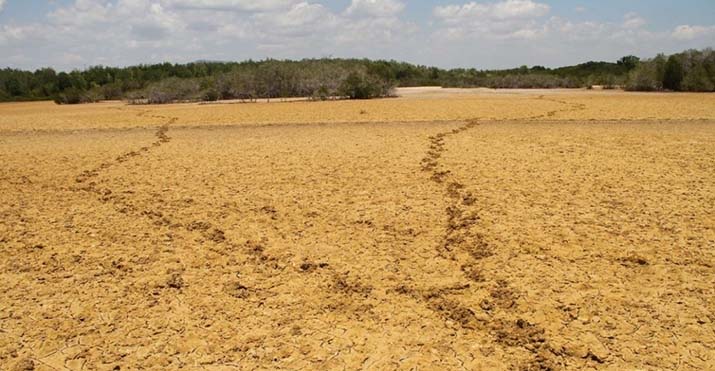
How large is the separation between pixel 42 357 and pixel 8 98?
5346 centimetres

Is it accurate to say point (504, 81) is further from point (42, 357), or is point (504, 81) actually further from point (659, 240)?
point (42, 357)

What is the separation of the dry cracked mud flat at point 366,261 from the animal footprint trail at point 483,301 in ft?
0.06

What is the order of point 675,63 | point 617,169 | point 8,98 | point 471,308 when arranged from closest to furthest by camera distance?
point 471,308, point 617,169, point 675,63, point 8,98

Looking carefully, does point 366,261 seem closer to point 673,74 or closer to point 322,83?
point 322,83

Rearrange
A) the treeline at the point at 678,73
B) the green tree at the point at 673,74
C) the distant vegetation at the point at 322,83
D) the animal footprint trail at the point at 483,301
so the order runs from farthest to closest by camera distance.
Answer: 1. the distant vegetation at the point at 322,83
2. the green tree at the point at 673,74
3. the treeline at the point at 678,73
4. the animal footprint trail at the point at 483,301

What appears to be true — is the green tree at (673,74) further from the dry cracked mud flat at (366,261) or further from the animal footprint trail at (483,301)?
the animal footprint trail at (483,301)

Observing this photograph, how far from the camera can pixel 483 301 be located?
13.9 ft

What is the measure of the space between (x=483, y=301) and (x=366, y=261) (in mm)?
1290

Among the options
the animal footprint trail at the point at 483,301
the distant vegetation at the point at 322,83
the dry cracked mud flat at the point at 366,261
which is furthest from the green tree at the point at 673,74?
the animal footprint trail at the point at 483,301

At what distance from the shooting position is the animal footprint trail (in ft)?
11.9

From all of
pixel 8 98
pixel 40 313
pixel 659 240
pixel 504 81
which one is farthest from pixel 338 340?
pixel 8 98

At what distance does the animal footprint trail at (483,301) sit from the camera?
3.62 meters

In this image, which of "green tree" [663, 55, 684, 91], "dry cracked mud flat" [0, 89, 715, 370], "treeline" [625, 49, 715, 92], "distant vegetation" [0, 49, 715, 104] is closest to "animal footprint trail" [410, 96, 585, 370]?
"dry cracked mud flat" [0, 89, 715, 370]

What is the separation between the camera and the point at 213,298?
4.45 m
